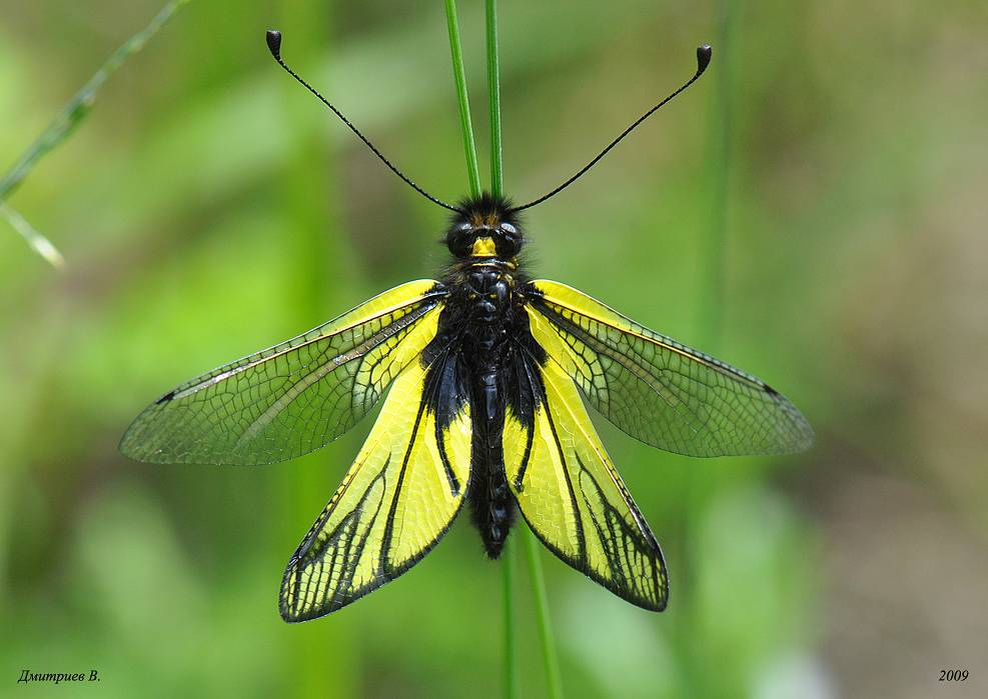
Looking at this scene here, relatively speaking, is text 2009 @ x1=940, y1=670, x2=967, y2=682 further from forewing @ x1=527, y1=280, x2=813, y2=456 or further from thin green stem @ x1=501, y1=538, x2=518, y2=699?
thin green stem @ x1=501, y1=538, x2=518, y2=699

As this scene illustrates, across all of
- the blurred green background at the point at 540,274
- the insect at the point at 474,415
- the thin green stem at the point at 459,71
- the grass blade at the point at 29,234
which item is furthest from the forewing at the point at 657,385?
the grass blade at the point at 29,234

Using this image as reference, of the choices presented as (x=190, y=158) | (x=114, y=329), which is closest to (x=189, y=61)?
(x=190, y=158)

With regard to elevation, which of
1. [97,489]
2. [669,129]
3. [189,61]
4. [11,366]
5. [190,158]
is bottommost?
[97,489]

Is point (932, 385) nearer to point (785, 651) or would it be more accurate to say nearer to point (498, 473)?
point (785, 651)

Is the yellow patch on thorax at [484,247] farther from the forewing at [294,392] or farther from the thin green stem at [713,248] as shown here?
the thin green stem at [713,248]

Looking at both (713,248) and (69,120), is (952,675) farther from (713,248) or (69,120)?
(69,120)

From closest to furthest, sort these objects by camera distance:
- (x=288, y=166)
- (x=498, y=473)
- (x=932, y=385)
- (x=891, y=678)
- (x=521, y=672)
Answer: (x=498, y=473) < (x=288, y=166) < (x=521, y=672) < (x=891, y=678) < (x=932, y=385)

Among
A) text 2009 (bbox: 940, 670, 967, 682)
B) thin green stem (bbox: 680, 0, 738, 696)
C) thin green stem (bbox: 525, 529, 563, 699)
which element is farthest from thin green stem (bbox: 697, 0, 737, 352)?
text 2009 (bbox: 940, 670, 967, 682)
